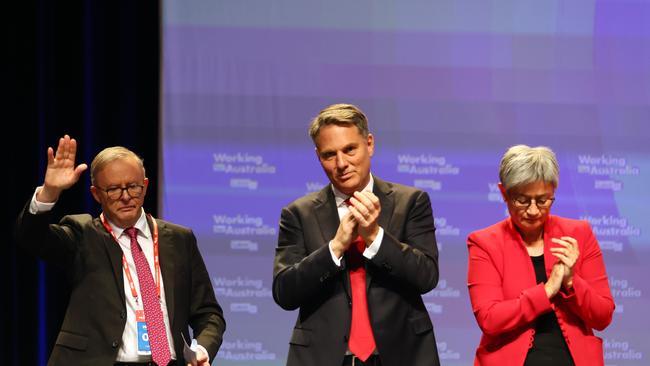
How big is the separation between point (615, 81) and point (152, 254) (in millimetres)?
2814

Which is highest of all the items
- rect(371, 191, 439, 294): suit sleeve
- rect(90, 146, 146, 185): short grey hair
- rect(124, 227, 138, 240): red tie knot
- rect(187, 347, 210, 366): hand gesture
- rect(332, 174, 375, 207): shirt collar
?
rect(90, 146, 146, 185): short grey hair

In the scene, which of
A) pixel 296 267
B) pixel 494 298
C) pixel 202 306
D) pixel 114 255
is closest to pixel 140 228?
pixel 114 255

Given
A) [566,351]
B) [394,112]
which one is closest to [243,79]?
[394,112]

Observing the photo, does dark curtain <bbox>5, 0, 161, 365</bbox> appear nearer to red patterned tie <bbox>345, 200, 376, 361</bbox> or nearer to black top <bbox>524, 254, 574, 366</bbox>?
red patterned tie <bbox>345, 200, 376, 361</bbox>

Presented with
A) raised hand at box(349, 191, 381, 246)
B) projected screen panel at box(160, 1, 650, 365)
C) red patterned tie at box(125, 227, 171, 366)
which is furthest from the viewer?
projected screen panel at box(160, 1, 650, 365)

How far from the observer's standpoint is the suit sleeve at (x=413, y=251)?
10.2ft

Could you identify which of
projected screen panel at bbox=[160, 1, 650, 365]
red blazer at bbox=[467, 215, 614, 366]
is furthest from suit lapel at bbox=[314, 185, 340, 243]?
projected screen panel at bbox=[160, 1, 650, 365]

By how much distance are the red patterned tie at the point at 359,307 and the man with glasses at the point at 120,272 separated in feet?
1.76

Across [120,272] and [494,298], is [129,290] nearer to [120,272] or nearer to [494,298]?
[120,272]

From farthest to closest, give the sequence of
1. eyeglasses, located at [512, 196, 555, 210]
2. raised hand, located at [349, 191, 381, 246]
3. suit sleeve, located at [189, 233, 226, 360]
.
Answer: suit sleeve, located at [189, 233, 226, 360] → eyeglasses, located at [512, 196, 555, 210] → raised hand, located at [349, 191, 381, 246]

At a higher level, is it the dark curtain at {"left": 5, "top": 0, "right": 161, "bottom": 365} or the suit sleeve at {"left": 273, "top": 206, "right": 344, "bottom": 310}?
the dark curtain at {"left": 5, "top": 0, "right": 161, "bottom": 365}

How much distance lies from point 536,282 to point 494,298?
0.15m

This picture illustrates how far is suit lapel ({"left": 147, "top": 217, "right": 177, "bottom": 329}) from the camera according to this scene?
3.39m

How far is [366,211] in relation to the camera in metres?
3.05
